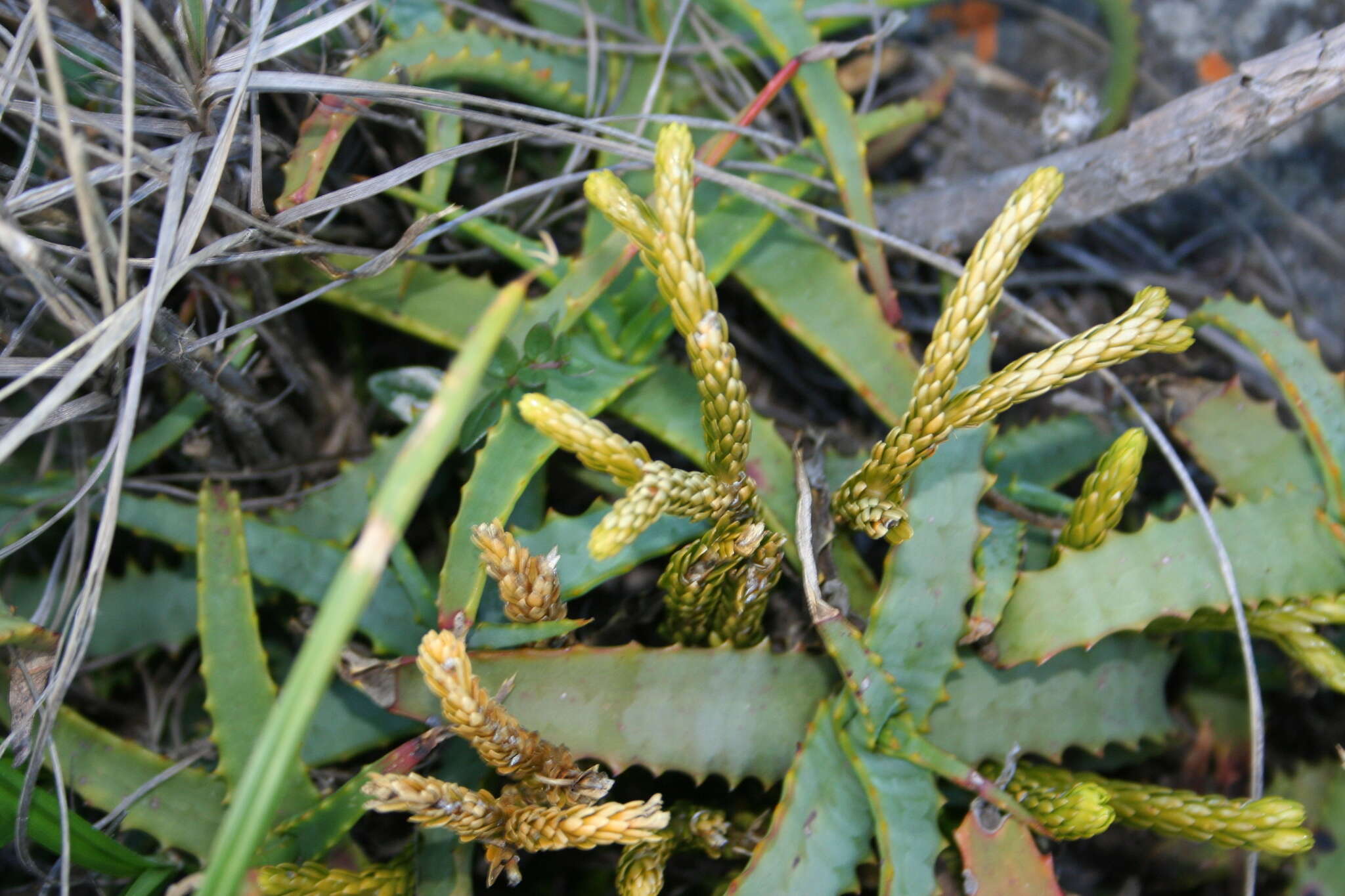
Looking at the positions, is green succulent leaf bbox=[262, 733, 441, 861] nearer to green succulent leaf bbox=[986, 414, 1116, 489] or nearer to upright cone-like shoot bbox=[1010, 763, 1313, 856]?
upright cone-like shoot bbox=[1010, 763, 1313, 856]

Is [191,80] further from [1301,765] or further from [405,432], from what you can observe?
[1301,765]

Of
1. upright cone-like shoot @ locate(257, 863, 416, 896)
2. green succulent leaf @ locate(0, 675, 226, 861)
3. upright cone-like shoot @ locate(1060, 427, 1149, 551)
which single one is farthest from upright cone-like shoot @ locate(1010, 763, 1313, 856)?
green succulent leaf @ locate(0, 675, 226, 861)

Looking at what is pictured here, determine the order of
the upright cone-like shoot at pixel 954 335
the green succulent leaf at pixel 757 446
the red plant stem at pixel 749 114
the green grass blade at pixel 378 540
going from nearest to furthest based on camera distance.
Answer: the green grass blade at pixel 378 540
the upright cone-like shoot at pixel 954 335
the green succulent leaf at pixel 757 446
the red plant stem at pixel 749 114

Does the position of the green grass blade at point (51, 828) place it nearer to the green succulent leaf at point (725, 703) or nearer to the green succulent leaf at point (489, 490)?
the green succulent leaf at point (725, 703)

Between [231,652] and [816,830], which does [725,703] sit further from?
[231,652]

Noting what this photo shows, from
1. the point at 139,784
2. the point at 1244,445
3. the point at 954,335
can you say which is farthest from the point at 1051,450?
the point at 139,784

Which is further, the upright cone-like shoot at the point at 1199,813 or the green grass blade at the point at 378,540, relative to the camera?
the upright cone-like shoot at the point at 1199,813

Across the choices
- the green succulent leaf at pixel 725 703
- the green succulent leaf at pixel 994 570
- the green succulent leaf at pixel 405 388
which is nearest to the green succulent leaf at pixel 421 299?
the green succulent leaf at pixel 405 388
